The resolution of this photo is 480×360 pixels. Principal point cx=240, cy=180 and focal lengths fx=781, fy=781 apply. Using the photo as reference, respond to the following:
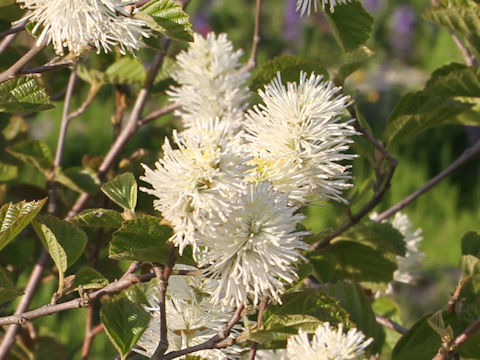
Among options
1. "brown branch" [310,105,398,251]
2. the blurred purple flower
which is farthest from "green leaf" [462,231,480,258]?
the blurred purple flower

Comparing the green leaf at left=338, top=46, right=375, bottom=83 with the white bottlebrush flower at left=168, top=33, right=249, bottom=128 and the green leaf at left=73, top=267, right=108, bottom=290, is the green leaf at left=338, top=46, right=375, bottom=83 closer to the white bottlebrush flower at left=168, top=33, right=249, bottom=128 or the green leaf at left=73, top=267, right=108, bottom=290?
the white bottlebrush flower at left=168, top=33, right=249, bottom=128

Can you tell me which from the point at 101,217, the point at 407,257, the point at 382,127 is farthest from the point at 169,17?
the point at 382,127

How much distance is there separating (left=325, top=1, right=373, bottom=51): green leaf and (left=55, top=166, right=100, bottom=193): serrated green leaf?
1.64 feet

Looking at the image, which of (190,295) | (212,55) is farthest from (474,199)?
(190,295)

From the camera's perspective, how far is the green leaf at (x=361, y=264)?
1.17 m

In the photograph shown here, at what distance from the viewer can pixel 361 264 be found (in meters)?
1.19

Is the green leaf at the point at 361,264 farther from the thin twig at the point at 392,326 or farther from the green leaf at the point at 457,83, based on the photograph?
the green leaf at the point at 457,83

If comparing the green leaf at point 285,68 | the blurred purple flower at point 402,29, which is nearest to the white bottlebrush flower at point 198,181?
the green leaf at point 285,68

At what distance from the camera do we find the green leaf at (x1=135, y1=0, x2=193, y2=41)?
2.59 feet

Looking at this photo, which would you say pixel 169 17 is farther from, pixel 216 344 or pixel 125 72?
pixel 125 72

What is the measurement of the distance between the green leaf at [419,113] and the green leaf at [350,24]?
6.3 inches

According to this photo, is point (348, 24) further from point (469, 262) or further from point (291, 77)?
point (469, 262)

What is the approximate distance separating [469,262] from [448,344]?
174 mm

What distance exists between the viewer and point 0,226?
0.75 metres
